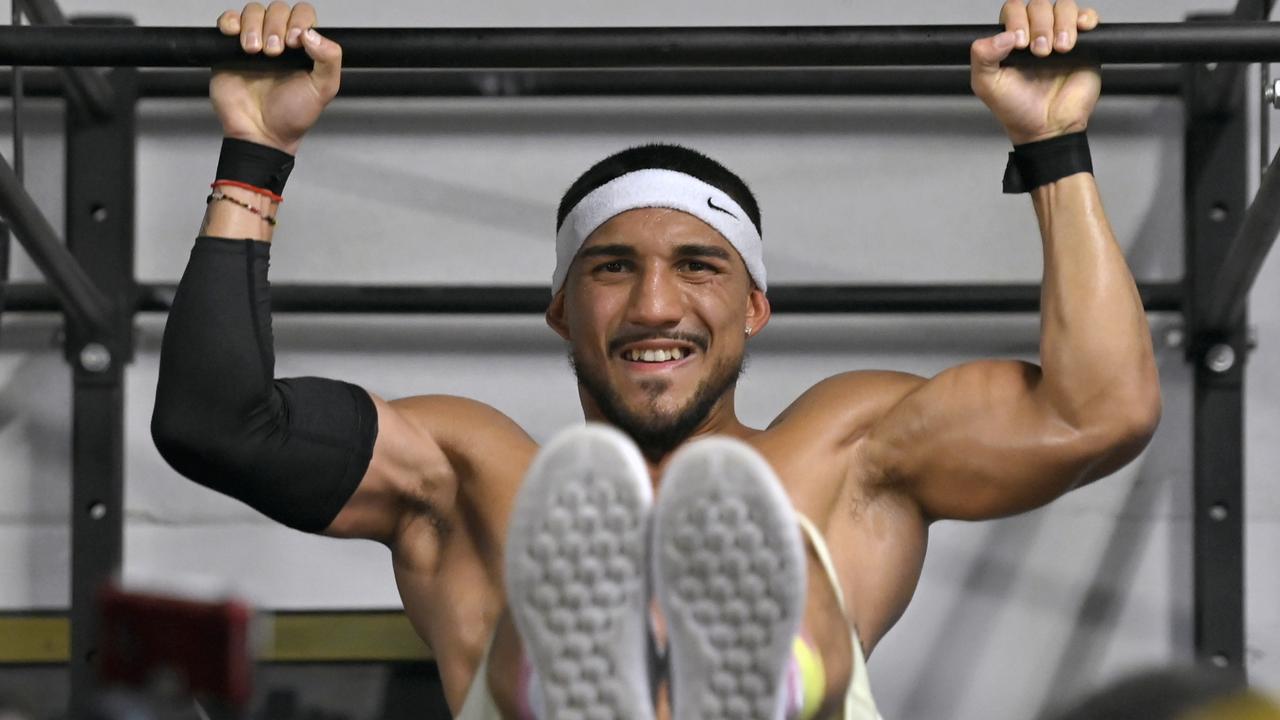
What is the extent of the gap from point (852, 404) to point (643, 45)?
42 cm

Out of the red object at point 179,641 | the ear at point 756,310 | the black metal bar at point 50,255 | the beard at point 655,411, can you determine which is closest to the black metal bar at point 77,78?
the black metal bar at point 50,255

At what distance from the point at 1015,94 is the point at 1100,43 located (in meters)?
0.08

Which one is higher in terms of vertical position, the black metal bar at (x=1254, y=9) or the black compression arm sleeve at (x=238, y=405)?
the black metal bar at (x=1254, y=9)

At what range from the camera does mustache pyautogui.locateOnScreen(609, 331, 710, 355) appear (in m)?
1.43

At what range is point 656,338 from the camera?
4.70ft

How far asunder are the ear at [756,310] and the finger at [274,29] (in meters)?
0.57

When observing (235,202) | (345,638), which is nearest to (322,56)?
(235,202)

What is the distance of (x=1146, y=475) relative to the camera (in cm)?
194

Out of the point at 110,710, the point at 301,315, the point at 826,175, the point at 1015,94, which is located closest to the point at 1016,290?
the point at 826,175

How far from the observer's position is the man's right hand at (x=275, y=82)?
127cm

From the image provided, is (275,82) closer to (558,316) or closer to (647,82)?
(558,316)

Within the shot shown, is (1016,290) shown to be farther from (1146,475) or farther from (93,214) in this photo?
(93,214)

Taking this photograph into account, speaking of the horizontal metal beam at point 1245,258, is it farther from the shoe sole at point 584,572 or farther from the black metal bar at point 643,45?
the shoe sole at point 584,572

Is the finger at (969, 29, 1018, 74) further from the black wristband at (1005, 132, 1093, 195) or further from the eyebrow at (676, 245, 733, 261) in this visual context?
the eyebrow at (676, 245, 733, 261)
